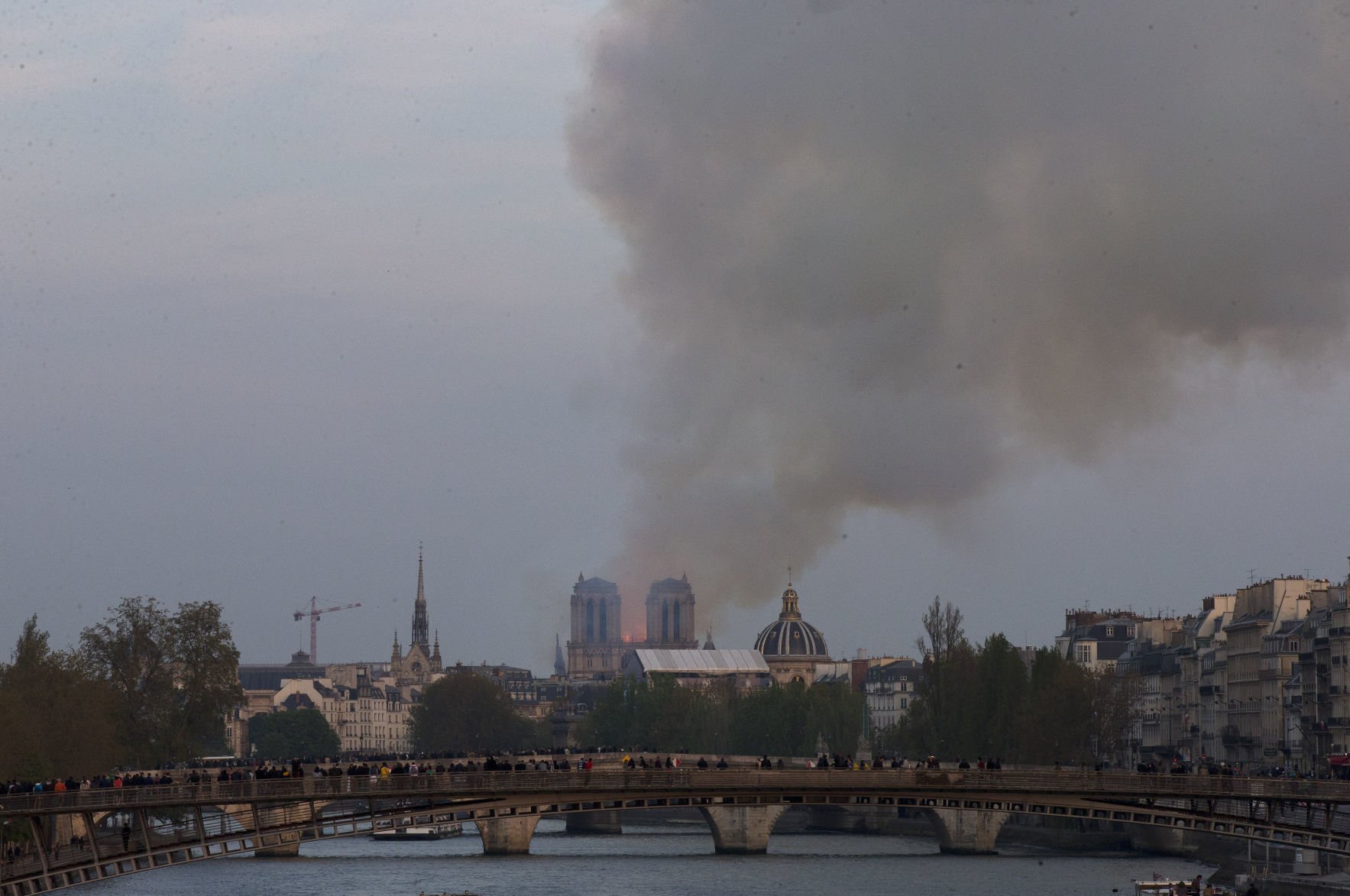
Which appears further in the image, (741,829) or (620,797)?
(741,829)

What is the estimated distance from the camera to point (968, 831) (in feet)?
415

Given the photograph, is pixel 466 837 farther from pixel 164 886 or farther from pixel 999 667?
pixel 164 886

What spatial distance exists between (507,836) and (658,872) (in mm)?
19302

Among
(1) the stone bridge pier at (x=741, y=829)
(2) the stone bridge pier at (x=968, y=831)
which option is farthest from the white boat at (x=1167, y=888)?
(1) the stone bridge pier at (x=741, y=829)

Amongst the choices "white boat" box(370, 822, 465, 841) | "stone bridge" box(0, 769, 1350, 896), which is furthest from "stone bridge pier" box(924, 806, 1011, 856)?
"white boat" box(370, 822, 465, 841)

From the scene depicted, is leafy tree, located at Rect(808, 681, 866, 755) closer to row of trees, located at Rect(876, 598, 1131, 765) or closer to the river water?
row of trees, located at Rect(876, 598, 1131, 765)

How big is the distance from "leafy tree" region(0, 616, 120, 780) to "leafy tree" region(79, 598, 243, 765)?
45.4ft

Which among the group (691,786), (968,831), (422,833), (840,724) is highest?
(840,724)

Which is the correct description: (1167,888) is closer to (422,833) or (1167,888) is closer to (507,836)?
(507,836)

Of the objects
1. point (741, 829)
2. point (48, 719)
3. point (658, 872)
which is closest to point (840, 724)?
point (741, 829)

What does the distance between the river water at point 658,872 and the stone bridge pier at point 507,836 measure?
1.51m

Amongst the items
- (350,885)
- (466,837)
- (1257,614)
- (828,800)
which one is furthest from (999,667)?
(828,800)

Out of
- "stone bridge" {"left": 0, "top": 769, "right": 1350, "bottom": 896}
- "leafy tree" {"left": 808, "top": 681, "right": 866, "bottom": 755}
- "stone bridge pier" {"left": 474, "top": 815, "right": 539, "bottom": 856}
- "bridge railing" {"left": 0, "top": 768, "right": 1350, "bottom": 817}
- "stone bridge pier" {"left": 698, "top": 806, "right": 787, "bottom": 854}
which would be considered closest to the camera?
"stone bridge" {"left": 0, "top": 769, "right": 1350, "bottom": 896}

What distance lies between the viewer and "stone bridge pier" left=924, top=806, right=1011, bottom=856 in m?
125
